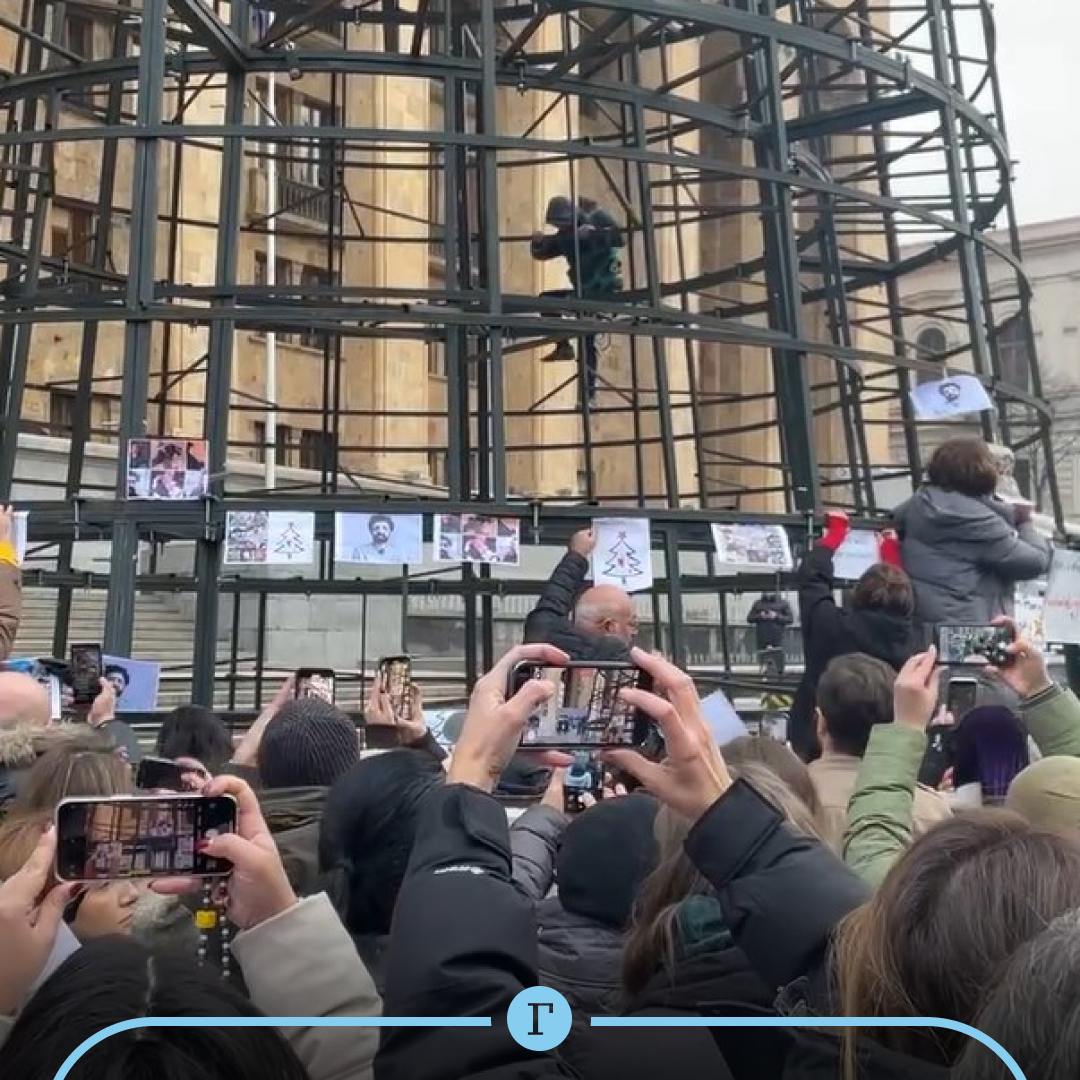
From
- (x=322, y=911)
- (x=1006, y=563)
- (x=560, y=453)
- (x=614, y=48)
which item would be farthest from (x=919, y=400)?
(x=560, y=453)

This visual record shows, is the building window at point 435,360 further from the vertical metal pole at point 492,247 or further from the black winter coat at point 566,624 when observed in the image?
the black winter coat at point 566,624

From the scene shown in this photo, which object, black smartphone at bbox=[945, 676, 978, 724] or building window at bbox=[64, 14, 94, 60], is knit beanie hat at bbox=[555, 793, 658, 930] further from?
building window at bbox=[64, 14, 94, 60]

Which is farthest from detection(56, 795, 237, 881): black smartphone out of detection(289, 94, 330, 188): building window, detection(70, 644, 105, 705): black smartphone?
detection(289, 94, 330, 188): building window

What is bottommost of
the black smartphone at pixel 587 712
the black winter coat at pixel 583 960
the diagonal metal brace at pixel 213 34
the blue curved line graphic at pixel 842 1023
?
the black winter coat at pixel 583 960

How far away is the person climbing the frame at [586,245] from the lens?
11.1m

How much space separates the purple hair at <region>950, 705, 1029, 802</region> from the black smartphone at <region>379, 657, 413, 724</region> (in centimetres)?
180

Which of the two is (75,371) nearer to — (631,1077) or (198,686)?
(198,686)

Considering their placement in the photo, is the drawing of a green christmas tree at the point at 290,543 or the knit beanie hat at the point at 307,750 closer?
the knit beanie hat at the point at 307,750

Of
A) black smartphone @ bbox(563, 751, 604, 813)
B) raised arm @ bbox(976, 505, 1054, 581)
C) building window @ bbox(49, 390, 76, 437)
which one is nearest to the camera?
black smartphone @ bbox(563, 751, 604, 813)

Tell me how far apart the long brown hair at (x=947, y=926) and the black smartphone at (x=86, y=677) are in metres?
4.23

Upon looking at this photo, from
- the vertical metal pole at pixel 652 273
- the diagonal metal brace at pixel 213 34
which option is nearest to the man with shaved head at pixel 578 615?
the diagonal metal brace at pixel 213 34

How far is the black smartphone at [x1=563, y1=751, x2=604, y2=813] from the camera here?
3.57m

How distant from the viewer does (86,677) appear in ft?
18.0

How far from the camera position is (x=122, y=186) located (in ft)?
81.8
